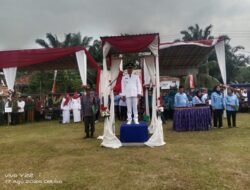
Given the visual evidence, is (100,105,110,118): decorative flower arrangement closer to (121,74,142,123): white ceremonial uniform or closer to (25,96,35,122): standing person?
(121,74,142,123): white ceremonial uniform

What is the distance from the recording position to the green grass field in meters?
5.59

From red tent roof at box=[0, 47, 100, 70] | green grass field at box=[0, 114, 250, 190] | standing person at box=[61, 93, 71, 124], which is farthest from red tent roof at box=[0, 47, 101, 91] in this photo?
green grass field at box=[0, 114, 250, 190]

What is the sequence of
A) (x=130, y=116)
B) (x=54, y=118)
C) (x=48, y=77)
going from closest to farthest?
(x=130, y=116) → (x=54, y=118) → (x=48, y=77)

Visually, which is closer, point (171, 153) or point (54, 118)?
point (171, 153)

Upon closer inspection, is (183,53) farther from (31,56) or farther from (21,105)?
(21,105)

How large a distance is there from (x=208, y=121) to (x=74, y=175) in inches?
275

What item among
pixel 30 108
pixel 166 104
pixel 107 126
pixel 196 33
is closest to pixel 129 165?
pixel 107 126

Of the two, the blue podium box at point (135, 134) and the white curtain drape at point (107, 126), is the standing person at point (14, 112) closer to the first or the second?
the white curtain drape at point (107, 126)

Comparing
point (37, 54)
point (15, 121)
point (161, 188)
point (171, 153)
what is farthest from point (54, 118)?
point (161, 188)

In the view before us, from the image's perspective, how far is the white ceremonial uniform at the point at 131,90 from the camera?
977 cm

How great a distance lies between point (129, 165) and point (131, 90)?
3342mm

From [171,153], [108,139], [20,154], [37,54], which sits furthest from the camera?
[37,54]

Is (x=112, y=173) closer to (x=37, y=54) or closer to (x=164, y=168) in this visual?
(x=164, y=168)

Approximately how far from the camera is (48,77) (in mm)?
30797
